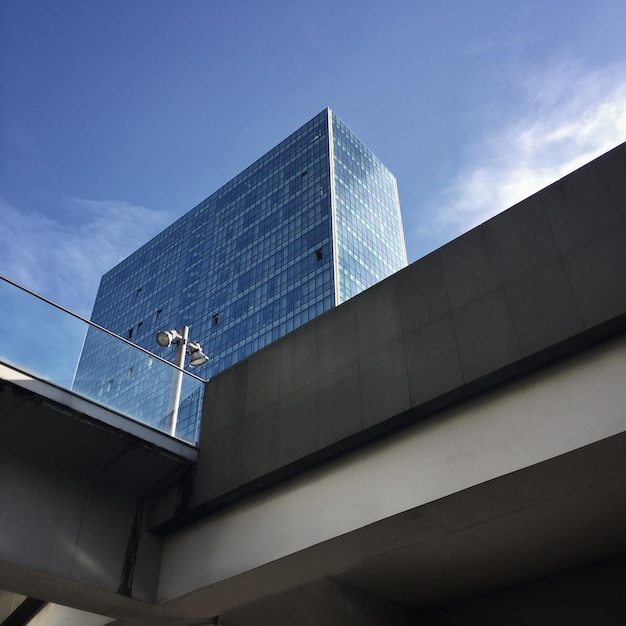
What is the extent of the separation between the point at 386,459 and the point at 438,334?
1.76 metres

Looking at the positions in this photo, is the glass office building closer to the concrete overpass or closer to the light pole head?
the light pole head

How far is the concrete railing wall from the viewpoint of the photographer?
674cm

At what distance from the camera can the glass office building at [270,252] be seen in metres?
65.6

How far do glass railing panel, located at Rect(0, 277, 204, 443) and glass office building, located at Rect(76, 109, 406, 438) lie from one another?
161 ft

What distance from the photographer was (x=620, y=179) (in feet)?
22.9

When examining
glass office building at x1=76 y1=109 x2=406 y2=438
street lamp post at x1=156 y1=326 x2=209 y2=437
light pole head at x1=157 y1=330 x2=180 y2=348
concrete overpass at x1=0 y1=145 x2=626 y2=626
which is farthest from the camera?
glass office building at x1=76 y1=109 x2=406 y2=438

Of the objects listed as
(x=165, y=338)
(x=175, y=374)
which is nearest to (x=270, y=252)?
(x=165, y=338)

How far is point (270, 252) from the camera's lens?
2901 inches

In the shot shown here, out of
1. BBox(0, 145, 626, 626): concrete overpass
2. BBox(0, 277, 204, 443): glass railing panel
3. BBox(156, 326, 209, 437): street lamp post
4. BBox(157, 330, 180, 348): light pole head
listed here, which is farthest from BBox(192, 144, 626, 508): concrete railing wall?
BBox(157, 330, 180, 348): light pole head

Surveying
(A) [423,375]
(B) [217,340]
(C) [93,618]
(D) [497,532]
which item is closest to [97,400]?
(C) [93,618]

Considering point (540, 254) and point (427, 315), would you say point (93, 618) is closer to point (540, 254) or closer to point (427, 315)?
point (427, 315)

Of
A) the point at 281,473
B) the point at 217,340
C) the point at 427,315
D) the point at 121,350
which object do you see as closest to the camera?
the point at 427,315

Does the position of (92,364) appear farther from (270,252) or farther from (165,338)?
(270,252)

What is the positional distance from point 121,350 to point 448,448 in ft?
18.5
